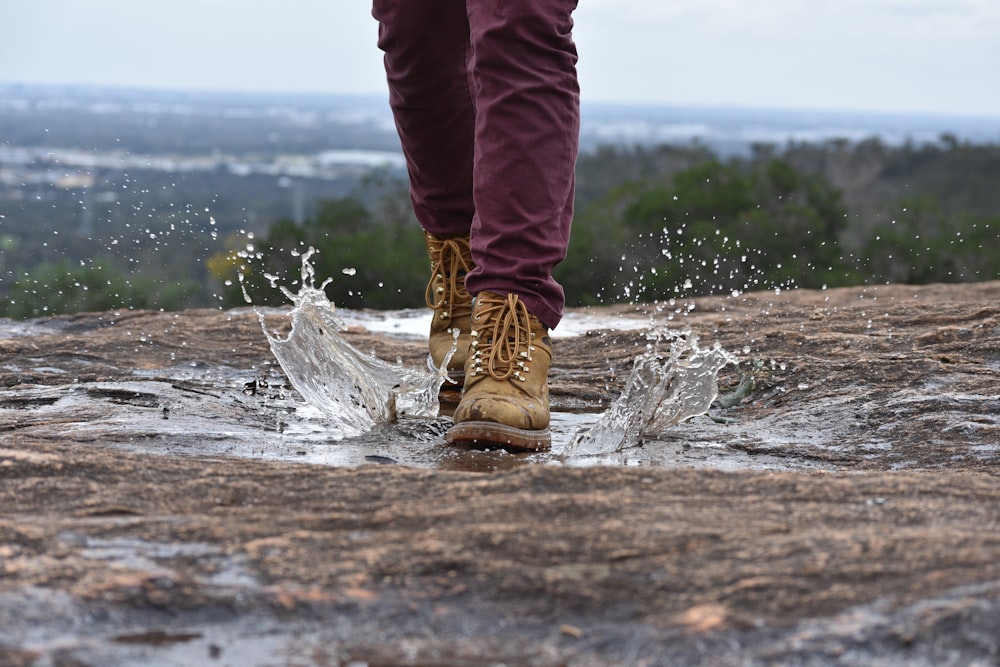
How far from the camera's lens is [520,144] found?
229 centimetres

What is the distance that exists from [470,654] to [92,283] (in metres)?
12.5

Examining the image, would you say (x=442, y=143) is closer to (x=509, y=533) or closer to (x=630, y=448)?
(x=630, y=448)

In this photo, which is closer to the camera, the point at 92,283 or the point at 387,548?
the point at 387,548

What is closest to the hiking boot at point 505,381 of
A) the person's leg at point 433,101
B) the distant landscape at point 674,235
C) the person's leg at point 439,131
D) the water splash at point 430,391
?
the water splash at point 430,391

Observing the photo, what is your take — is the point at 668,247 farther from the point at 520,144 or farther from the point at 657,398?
the point at 520,144

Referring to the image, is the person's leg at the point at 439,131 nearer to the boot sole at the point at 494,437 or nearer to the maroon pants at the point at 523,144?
the maroon pants at the point at 523,144

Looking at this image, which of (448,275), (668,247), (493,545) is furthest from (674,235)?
(493,545)

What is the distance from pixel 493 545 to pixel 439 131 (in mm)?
1543

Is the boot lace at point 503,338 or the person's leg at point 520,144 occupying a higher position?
the person's leg at point 520,144

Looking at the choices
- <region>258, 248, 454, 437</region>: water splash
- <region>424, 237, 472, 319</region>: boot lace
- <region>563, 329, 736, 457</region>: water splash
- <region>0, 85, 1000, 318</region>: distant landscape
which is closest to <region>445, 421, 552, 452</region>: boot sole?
<region>563, 329, 736, 457</region>: water splash

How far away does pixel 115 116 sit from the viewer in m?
41.8

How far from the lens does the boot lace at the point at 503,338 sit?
2312mm

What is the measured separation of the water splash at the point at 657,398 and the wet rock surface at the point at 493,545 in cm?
7

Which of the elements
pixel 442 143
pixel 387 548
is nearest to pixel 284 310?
pixel 442 143
